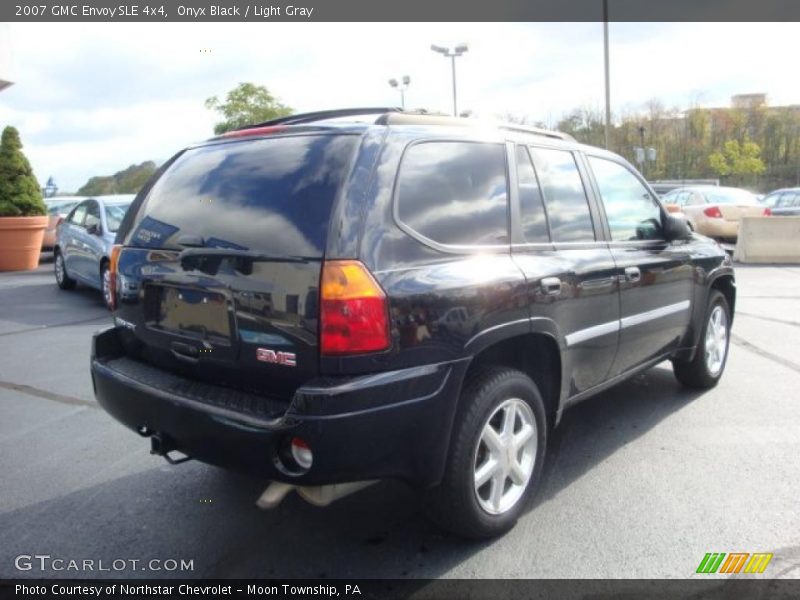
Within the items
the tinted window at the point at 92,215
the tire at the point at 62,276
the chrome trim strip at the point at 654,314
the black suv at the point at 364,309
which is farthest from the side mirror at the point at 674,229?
the tire at the point at 62,276

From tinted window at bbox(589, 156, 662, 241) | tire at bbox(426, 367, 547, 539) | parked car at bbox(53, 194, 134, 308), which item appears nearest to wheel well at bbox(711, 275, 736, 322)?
tinted window at bbox(589, 156, 662, 241)

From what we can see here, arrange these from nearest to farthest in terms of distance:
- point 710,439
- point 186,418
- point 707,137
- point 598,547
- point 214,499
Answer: point 186,418 < point 598,547 < point 214,499 < point 710,439 < point 707,137

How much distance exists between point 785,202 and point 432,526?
19.8m

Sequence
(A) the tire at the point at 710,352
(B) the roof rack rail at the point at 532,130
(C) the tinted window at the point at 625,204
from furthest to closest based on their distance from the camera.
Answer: (A) the tire at the point at 710,352 < (C) the tinted window at the point at 625,204 < (B) the roof rack rail at the point at 532,130

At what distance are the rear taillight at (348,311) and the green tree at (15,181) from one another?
13135mm

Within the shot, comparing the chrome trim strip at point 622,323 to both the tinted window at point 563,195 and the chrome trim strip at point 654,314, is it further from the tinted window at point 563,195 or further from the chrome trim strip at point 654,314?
the tinted window at point 563,195

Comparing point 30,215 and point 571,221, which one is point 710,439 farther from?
point 30,215

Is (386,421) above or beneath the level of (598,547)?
above

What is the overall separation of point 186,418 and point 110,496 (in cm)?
119

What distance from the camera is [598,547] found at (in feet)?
9.87

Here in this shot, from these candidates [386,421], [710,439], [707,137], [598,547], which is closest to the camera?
[386,421]

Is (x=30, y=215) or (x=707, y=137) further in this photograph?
(x=707, y=137)

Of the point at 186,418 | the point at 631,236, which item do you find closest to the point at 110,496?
the point at 186,418

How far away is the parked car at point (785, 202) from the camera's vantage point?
1827 centimetres
